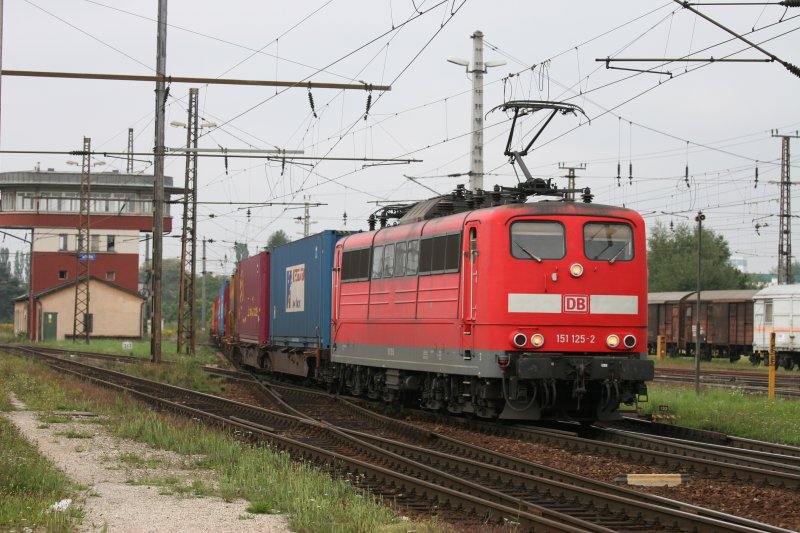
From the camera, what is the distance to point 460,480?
1125 cm

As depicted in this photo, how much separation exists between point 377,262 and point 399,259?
1.24 metres

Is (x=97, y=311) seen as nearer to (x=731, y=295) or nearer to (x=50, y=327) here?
(x=50, y=327)

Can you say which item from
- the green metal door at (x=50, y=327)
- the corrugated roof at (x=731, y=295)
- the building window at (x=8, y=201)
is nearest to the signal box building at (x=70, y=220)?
the building window at (x=8, y=201)

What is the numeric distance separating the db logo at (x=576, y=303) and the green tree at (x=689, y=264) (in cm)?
5471

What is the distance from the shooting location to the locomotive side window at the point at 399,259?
18828mm

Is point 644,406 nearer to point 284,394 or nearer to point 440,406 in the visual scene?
point 440,406

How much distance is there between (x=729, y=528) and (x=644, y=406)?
1146cm

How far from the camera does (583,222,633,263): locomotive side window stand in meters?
16.0

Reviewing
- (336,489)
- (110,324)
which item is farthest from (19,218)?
(336,489)

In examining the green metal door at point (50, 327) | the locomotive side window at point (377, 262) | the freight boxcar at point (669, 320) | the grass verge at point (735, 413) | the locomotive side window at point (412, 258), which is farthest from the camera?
the green metal door at point (50, 327)

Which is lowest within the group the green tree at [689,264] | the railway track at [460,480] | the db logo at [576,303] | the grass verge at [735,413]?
the railway track at [460,480]

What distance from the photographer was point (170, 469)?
1275cm

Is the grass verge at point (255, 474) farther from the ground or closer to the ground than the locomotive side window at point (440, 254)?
closer to the ground

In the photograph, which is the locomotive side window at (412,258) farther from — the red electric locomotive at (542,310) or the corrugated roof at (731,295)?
the corrugated roof at (731,295)
